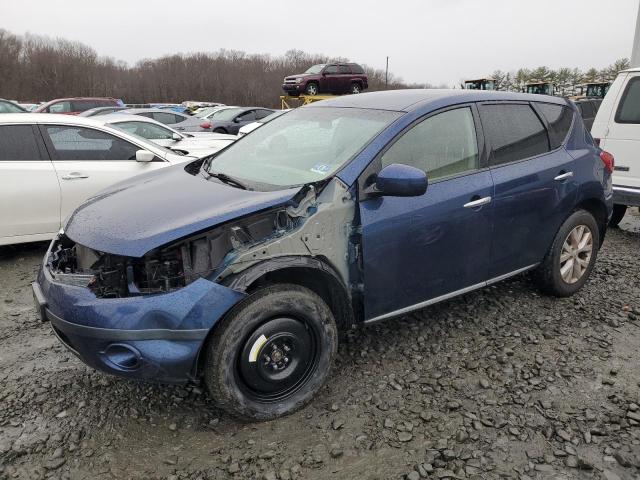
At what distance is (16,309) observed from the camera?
Answer: 411cm

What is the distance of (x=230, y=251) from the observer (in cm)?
250

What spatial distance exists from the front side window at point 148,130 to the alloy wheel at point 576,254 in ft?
23.3

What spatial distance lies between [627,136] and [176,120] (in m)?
13.3

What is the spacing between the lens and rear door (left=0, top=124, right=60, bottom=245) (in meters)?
4.92

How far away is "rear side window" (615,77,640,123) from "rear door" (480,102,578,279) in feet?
7.80

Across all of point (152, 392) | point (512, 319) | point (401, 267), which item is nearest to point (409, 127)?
point (401, 267)

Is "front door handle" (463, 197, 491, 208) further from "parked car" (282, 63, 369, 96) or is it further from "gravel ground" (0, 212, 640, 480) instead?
"parked car" (282, 63, 369, 96)

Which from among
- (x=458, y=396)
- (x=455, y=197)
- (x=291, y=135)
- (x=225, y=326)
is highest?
(x=291, y=135)

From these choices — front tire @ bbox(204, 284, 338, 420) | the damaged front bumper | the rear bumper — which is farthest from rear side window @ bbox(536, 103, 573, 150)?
the damaged front bumper

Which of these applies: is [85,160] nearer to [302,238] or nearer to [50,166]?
[50,166]

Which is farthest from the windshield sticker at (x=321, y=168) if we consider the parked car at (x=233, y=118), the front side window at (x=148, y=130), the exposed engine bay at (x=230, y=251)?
the parked car at (x=233, y=118)

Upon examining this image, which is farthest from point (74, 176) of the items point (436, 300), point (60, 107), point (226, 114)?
point (60, 107)

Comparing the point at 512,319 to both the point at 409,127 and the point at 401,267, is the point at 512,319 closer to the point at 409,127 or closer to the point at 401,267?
the point at 401,267

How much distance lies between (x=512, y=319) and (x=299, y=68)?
82278 millimetres
